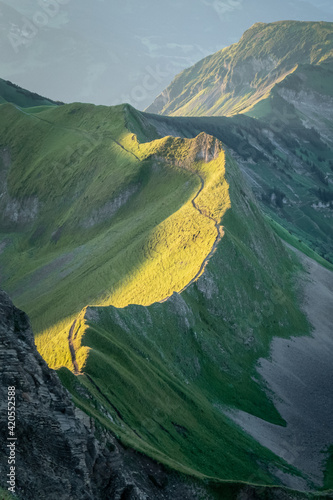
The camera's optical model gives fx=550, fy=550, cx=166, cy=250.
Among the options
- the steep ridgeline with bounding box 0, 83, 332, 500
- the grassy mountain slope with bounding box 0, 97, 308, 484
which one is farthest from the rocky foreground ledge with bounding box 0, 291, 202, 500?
the grassy mountain slope with bounding box 0, 97, 308, 484

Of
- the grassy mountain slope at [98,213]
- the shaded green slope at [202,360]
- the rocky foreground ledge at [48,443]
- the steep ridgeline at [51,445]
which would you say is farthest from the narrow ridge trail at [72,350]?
the rocky foreground ledge at [48,443]

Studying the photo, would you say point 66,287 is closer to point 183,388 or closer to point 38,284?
point 38,284

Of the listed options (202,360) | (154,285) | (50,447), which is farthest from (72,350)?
(154,285)

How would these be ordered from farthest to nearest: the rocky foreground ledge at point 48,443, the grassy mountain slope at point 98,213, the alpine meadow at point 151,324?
the grassy mountain slope at point 98,213, the alpine meadow at point 151,324, the rocky foreground ledge at point 48,443

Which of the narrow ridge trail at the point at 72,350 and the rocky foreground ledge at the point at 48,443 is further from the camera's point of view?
the narrow ridge trail at the point at 72,350

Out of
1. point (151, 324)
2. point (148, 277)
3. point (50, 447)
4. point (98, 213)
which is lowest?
point (50, 447)

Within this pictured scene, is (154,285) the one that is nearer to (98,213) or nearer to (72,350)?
(72,350)

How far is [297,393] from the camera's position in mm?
95125

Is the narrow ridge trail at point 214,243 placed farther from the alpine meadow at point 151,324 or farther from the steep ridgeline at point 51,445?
the steep ridgeline at point 51,445

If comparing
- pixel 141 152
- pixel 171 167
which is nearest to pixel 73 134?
pixel 141 152

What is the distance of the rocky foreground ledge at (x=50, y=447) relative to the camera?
32531 mm

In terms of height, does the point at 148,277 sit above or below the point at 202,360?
above

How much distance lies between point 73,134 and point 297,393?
12171cm

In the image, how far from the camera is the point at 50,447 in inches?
1382
